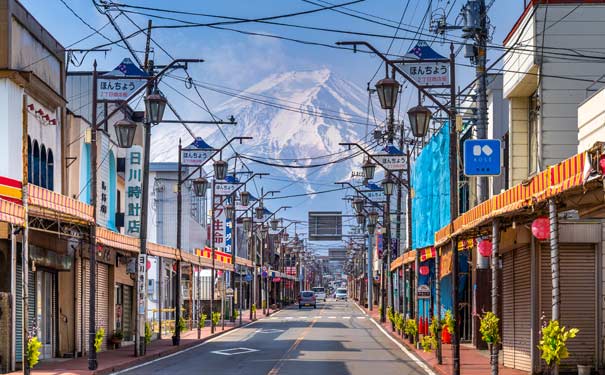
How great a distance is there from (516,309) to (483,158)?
459 cm

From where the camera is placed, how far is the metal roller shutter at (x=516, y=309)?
2641cm

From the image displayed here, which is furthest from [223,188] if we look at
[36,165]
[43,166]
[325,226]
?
[325,226]

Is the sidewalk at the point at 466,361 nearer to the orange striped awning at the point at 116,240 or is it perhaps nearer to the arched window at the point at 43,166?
the orange striped awning at the point at 116,240

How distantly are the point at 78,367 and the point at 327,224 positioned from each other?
263 feet

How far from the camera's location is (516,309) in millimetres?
27844

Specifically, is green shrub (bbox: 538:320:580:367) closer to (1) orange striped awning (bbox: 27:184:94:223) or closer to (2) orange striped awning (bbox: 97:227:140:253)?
(1) orange striped awning (bbox: 27:184:94:223)

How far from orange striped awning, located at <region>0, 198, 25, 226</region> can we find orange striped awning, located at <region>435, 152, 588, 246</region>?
9.94 metres

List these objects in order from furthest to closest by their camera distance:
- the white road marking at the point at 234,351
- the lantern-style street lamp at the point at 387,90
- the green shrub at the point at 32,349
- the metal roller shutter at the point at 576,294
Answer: the white road marking at the point at 234,351 → the metal roller shutter at the point at 576,294 → the lantern-style street lamp at the point at 387,90 → the green shrub at the point at 32,349

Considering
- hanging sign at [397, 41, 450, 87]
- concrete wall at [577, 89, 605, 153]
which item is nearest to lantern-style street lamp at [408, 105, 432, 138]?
hanging sign at [397, 41, 450, 87]

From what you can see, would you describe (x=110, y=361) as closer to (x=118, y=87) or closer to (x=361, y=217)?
(x=118, y=87)

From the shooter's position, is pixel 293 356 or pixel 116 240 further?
pixel 116 240

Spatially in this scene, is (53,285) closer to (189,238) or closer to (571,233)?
(571,233)

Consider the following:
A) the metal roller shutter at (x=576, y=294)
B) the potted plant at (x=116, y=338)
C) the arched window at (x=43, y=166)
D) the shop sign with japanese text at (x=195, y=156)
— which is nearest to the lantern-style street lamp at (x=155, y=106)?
the arched window at (x=43, y=166)

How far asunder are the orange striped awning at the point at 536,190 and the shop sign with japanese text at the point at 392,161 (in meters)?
14.6
